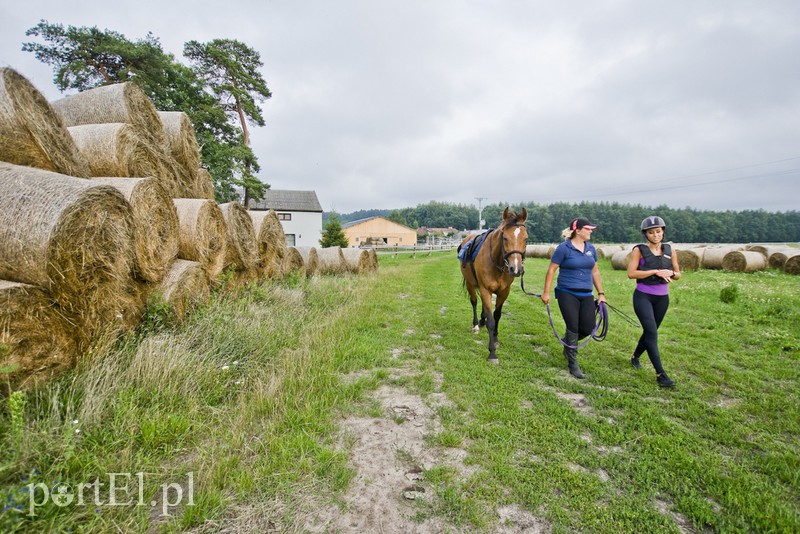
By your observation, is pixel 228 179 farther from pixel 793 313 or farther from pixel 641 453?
pixel 793 313

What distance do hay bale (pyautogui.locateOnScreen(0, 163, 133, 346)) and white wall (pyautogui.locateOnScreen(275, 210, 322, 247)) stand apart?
36.6 metres

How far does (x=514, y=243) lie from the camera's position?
4668 millimetres

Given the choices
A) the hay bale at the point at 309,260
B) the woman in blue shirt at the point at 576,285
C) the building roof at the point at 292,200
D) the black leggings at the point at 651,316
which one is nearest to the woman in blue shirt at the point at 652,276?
the black leggings at the point at 651,316

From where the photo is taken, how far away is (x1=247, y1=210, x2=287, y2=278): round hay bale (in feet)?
26.1

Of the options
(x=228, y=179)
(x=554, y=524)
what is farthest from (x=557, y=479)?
(x=228, y=179)

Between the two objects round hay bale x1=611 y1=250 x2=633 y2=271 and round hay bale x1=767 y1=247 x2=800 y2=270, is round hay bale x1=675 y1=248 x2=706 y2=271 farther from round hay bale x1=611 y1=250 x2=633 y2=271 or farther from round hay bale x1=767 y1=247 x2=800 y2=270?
round hay bale x1=767 y1=247 x2=800 y2=270

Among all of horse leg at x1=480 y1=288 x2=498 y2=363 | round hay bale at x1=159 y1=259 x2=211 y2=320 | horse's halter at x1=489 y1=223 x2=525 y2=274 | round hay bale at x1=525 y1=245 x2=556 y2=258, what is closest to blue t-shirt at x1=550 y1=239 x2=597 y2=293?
horse's halter at x1=489 y1=223 x2=525 y2=274

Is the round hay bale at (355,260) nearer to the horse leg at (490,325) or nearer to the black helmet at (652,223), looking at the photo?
the horse leg at (490,325)

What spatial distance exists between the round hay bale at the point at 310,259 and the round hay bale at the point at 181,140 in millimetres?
5061

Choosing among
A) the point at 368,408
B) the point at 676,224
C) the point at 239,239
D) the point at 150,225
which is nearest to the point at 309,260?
the point at 239,239

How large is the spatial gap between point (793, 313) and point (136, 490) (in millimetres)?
11210

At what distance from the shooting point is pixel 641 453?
2.74 metres

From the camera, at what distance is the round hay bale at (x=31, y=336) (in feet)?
8.28

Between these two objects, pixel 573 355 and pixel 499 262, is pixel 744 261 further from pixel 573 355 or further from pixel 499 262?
pixel 499 262
